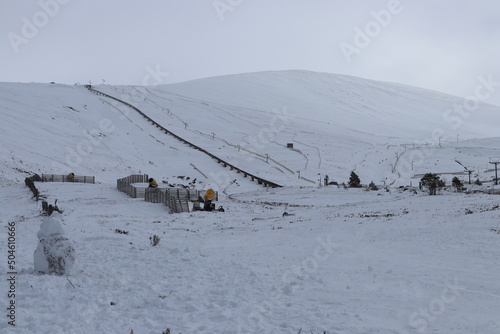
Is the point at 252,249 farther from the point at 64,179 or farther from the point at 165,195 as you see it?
the point at 64,179

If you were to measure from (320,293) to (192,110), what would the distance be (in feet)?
248

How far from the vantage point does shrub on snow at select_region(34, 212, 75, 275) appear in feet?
28.4

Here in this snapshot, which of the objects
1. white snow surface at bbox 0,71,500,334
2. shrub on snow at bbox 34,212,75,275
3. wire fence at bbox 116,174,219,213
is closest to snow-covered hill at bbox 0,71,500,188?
white snow surface at bbox 0,71,500,334

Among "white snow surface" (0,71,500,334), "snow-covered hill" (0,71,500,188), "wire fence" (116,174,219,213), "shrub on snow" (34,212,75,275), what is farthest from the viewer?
"snow-covered hill" (0,71,500,188)

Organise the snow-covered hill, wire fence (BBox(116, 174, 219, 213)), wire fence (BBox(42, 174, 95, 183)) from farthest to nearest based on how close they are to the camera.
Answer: the snow-covered hill
wire fence (BBox(42, 174, 95, 183))
wire fence (BBox(116, 174, 219, 213))

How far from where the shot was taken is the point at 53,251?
28.5ft

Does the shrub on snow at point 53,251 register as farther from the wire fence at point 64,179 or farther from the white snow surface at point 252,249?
the wire fence at point 64,179

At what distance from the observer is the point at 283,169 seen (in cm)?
4853

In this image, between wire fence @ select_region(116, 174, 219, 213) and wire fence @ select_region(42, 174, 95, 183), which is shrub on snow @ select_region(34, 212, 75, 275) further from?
wire fence @ select_region(42, 174, 95, 183)

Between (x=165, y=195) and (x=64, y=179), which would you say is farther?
(x=64, y=179)

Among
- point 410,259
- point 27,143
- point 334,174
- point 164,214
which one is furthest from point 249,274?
point 27,143

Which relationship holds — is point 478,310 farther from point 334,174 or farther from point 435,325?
point 334,174

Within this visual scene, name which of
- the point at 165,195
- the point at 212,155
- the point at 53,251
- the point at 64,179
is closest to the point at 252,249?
the point at 53,251

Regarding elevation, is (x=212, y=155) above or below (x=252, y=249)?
above
